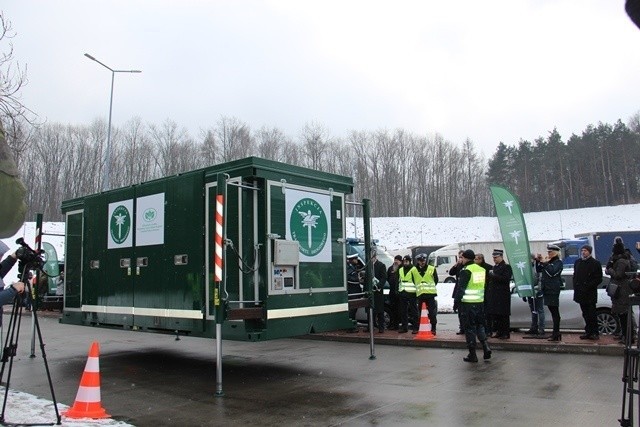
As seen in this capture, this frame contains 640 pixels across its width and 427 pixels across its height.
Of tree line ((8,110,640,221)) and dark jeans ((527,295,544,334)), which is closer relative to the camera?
dark jeans ((527,295,544,334))

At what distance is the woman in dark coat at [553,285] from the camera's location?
10.9 metres

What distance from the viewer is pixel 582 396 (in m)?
6.92

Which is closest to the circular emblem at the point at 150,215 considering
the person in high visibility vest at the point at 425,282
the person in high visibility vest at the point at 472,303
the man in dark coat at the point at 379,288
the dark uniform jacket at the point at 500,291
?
the person in high visibility vest at the point at 472,303

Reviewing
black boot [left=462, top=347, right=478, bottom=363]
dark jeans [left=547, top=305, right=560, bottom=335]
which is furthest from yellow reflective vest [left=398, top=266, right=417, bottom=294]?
black boot [left=462, top=347, right=478, bottom=363]

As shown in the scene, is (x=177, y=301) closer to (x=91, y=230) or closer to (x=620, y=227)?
(x=91, y=230)

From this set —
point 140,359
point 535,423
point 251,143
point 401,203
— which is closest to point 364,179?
point 401,203

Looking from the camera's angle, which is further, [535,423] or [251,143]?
[251,143]

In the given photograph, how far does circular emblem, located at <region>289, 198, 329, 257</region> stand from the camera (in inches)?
336

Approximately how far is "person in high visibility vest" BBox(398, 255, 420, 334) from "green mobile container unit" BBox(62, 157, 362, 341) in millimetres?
4031

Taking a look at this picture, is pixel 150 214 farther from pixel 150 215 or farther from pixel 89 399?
pixel 89 399

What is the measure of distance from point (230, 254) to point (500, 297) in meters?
6.20

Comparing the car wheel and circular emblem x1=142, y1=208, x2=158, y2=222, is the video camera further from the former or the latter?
the car wheel

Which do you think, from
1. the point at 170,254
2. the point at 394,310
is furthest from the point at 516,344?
the point at 170,254

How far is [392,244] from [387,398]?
1948 inches
